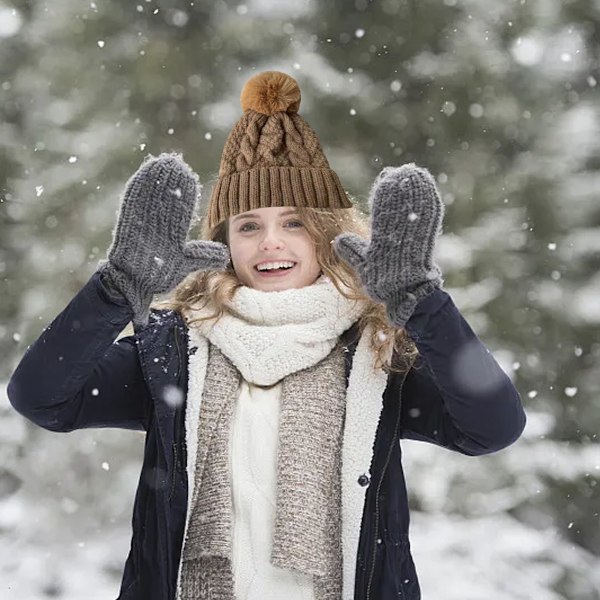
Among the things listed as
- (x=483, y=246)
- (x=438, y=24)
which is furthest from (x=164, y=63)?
A: (x=483, y=246)

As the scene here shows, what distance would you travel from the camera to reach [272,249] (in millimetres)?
1930

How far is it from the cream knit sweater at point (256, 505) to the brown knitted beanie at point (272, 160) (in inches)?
17.2

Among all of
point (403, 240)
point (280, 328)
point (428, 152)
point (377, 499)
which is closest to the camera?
point (403, 240)

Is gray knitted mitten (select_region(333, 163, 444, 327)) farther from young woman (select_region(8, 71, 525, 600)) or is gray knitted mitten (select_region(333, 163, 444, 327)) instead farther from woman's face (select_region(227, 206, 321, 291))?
woman's face (select_region(227, 206, 321, 291))

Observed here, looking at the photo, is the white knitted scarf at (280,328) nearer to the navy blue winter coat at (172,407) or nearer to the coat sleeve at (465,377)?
the navy blue winter coat at (172,407)

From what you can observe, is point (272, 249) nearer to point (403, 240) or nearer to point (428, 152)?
point (403, 240)

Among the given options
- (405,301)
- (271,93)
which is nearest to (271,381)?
(405,301)

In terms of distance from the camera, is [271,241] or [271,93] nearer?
[271,241]

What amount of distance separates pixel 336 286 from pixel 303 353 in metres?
0.17

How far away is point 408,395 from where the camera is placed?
72.6 inches

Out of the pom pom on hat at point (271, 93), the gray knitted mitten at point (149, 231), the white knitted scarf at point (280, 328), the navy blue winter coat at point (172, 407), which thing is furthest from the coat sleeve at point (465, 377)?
the pom pom on hat at point (271, 93)

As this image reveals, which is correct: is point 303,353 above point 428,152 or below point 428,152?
below

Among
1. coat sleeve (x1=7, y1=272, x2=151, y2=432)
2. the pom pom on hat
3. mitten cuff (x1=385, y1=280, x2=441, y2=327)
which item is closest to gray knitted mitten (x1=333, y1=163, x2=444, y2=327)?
mitten cuff (x1=385, y1=280, x2=441, y2=327)

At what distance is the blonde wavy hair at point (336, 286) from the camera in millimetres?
1819
